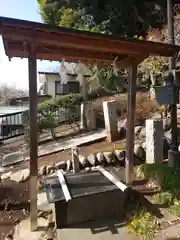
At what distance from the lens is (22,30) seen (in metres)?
2.99

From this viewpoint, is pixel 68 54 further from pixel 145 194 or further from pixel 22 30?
pixel 145 194

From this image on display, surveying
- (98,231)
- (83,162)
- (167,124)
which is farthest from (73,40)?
(167,124)

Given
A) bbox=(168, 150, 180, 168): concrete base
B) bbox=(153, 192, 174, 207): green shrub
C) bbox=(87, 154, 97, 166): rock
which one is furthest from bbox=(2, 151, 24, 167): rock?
bbox=(153, 192, 174, 207): green shrub

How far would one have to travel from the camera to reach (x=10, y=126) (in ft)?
34.2

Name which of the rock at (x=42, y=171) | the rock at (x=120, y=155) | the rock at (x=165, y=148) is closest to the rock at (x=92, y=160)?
the rock at (x=120, y=155)

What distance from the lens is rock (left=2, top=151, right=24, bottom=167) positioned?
7.18m

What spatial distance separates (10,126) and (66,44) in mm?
7847

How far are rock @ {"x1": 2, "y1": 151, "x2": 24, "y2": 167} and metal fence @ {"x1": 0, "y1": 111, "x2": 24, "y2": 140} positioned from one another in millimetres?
2412

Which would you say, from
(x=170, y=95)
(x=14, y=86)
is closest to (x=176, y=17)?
(x=170, y=95)

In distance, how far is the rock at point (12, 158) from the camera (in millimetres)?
7181

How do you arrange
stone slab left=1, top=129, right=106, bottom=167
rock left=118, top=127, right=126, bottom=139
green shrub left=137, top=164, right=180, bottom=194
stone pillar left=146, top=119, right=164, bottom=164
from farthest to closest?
1. rock left=118, top=127, right=126, bottom=139
2. stone slab left=1, top=129, right=106, bottom=167
3. stone pillar left=146, top=119, right=164, bottom=164
4. green shrub left=137, top=164, right=180, bottom=194

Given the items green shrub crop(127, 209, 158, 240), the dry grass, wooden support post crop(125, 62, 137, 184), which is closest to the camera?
green shrub crop(127, 209, 158, 240)

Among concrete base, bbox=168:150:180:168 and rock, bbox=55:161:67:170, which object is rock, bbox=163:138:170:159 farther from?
rock, bbox=55:161:67:170

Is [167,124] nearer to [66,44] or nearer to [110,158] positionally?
[110,158]
